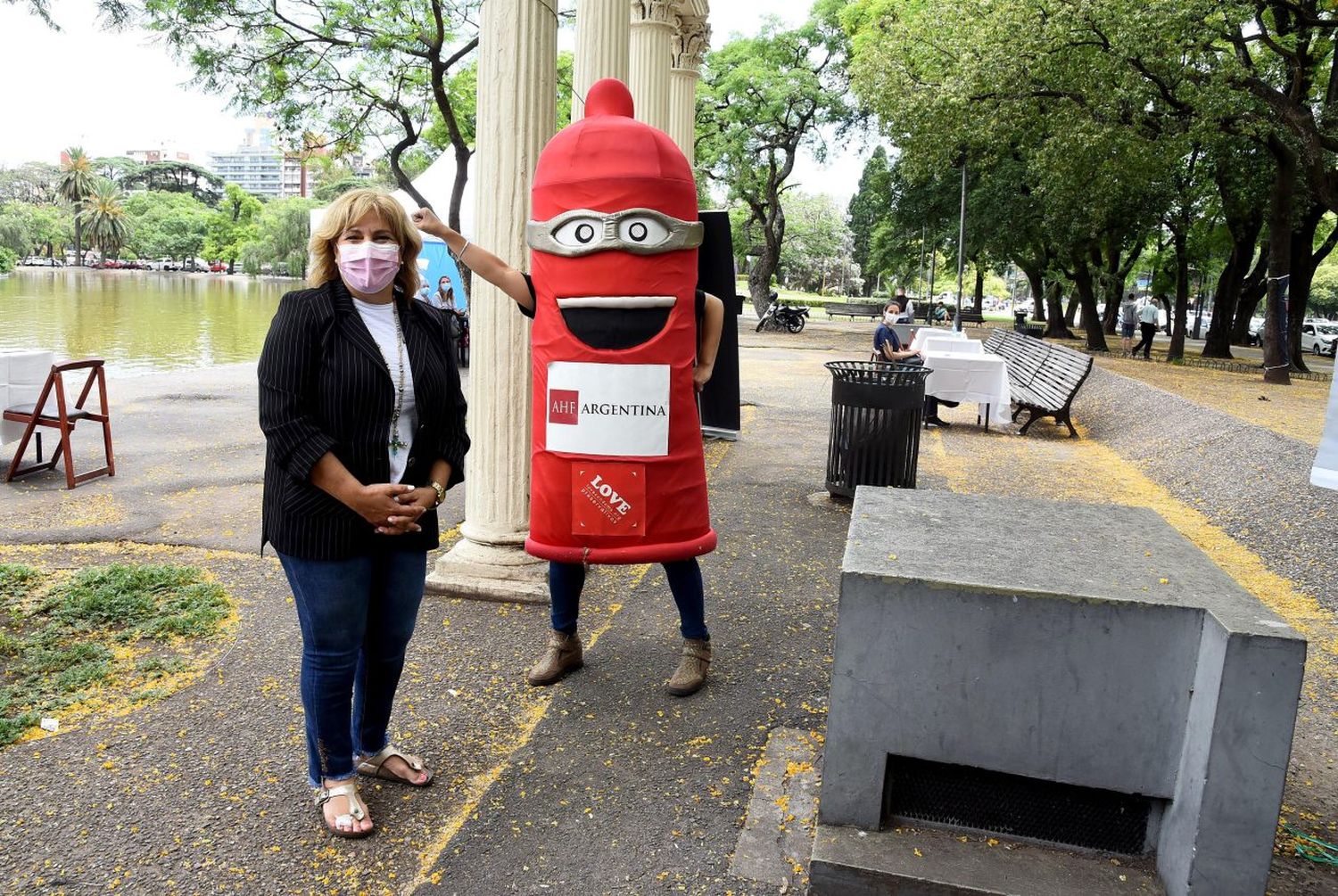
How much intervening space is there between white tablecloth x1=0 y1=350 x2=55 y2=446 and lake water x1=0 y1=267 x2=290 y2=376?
309 inches

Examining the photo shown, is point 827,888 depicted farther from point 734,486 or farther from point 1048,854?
point 734,486

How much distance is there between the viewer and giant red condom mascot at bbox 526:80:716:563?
145 inches

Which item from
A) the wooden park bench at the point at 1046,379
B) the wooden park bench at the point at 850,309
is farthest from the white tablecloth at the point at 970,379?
the wooden park bench at the point at 850,309

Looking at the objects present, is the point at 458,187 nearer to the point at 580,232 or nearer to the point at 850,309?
the point at 580,232

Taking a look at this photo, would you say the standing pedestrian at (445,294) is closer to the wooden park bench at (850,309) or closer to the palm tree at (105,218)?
the wooden park bench at (850,309)

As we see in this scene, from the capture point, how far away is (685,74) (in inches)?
439

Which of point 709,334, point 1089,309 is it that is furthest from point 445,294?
point 1089,309

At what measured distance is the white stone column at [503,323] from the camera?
4.93 metres

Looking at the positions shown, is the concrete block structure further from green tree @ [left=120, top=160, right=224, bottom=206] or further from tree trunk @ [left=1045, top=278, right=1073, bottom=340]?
green tree @ [left=120, top=160, right=224, bottom=206]

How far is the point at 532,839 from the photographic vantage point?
2.89 metres

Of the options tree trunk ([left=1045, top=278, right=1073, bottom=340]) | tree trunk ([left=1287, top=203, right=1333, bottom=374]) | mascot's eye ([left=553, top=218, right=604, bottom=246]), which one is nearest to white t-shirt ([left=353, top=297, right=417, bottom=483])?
mascot's eye ([left=553, top=218, right=604, bottom=246])

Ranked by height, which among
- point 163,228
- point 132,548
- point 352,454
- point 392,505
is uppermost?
point 163,228

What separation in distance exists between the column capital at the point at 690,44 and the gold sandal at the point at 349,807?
9.80 m

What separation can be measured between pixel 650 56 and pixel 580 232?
5.58m
